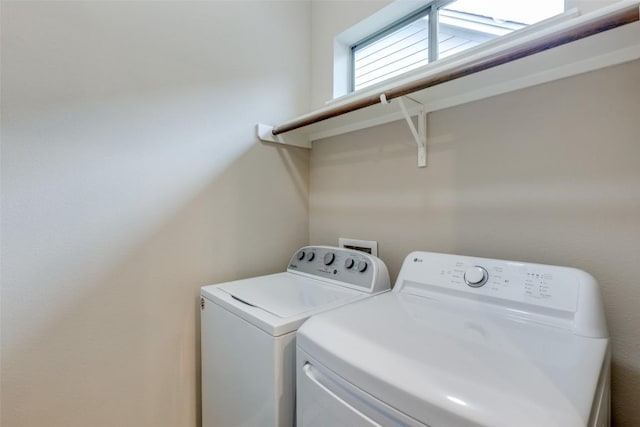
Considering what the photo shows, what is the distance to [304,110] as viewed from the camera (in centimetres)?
173

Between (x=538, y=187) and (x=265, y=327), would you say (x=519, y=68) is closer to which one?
(x=538, y=187)

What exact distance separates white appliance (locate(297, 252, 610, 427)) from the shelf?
2.03 ft

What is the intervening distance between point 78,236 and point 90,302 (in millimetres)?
242

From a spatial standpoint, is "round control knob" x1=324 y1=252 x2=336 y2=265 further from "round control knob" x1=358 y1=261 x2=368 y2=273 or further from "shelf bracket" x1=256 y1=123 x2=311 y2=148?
"shelf bracket" x1=256 y1=123 x2=311 y2=148

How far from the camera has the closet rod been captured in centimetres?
65

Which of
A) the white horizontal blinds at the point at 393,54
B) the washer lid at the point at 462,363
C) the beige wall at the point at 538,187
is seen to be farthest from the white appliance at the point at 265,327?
the white horizontal blinds at the point at 393,54

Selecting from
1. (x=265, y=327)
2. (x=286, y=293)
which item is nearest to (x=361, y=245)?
(x=286, y=293)

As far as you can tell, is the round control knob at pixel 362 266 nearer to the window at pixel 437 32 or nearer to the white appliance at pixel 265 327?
the white appliance at pixel 265 327

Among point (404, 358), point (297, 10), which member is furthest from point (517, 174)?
point (297, 10)

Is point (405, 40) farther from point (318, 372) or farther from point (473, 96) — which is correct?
point (318, 372)

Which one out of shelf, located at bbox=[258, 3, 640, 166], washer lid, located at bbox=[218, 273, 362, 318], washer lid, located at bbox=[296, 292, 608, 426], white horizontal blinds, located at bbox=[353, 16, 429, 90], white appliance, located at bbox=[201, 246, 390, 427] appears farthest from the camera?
white horizontal blinds, located at bbox=[353, 16, 429, 90]

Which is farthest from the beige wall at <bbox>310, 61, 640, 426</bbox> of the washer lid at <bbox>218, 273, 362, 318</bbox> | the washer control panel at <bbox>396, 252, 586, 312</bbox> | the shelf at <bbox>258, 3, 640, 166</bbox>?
the washer lid at <bbox>218, 273, 362, 318</bbox>

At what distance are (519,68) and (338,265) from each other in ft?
3.19

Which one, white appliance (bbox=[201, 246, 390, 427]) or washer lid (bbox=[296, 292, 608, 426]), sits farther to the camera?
white appliance (bbox=[201, 246, 390, 427])
